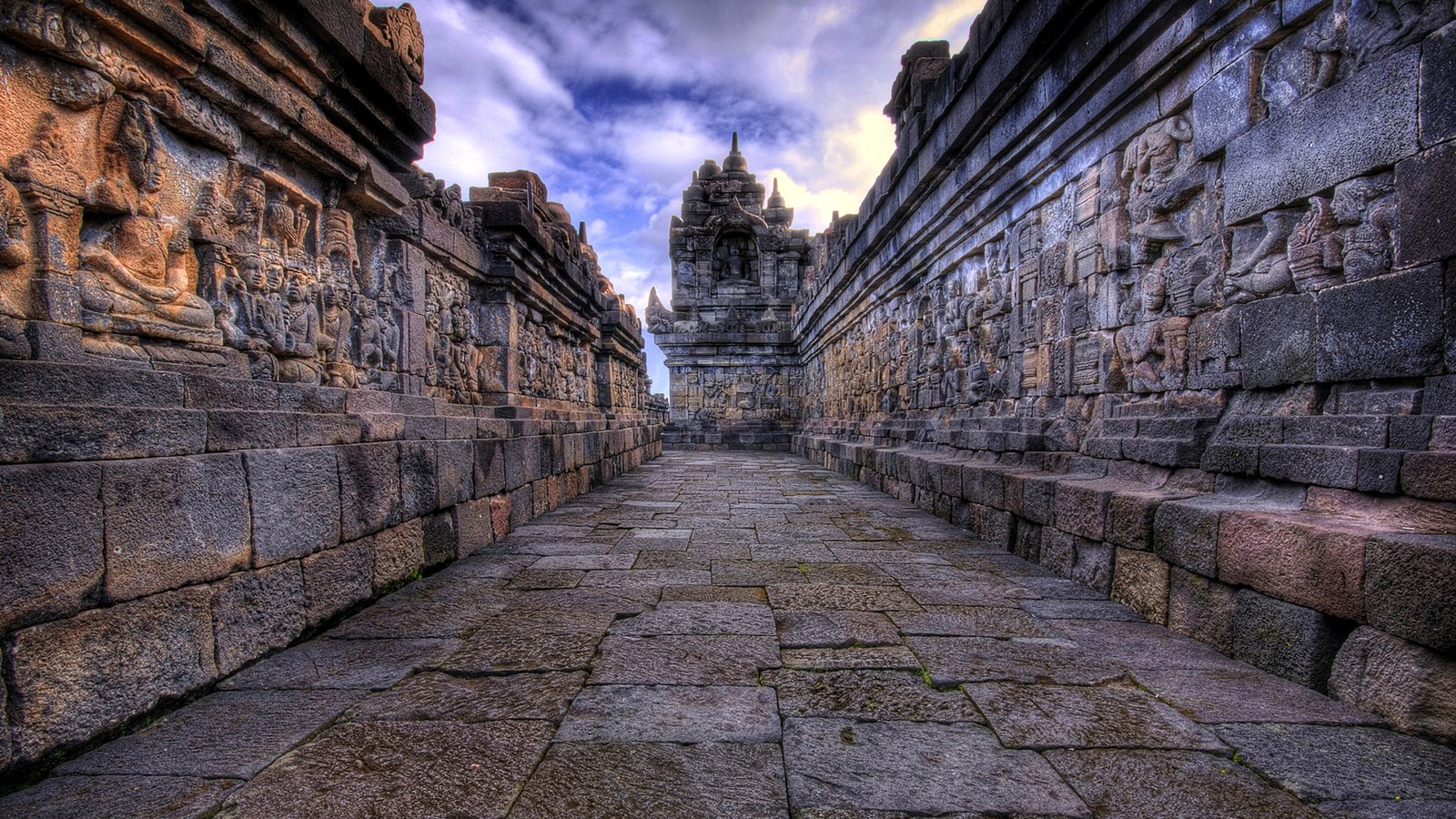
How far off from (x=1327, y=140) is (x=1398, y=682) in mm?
2065

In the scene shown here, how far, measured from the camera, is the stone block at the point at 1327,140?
2359 millimetres

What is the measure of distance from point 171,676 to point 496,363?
159 inches

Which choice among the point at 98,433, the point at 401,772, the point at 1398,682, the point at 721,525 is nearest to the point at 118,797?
the point at 401,772

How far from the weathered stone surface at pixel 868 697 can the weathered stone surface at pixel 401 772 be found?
2.62 feet

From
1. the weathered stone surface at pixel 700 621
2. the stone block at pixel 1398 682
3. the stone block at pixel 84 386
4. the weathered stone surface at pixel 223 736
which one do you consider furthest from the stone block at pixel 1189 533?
the stone block at pixel 84 386

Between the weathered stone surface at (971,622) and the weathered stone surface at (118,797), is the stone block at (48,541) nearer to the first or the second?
the weathered stone surface at (118,797)

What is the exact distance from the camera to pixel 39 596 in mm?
1695

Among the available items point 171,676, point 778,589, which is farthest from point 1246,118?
point 171,676

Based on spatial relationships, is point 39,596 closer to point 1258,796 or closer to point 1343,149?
point 1258,796

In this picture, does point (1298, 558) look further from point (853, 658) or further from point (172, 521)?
point (172, 521)

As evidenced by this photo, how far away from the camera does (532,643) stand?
2.63 metres

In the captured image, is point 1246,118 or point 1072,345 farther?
point 1072,345

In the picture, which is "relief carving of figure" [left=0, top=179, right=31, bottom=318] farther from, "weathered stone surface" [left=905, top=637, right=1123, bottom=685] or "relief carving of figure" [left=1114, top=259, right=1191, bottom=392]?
"relief carving of figure" [left=1114, top=259, right=1191, bottom=392]

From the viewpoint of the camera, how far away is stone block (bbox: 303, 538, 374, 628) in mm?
2697
